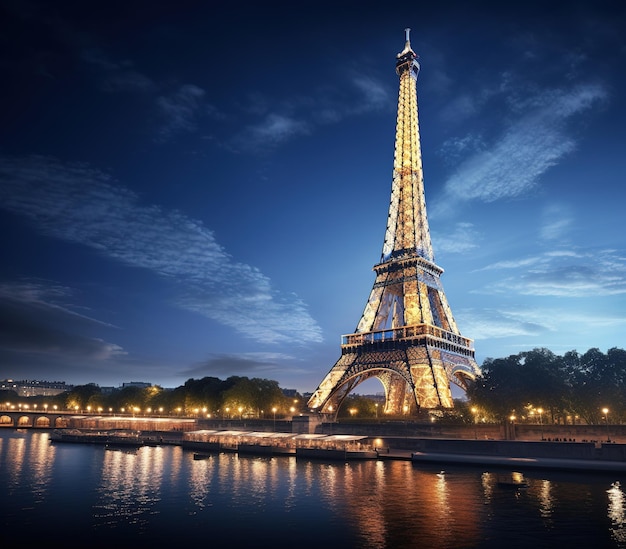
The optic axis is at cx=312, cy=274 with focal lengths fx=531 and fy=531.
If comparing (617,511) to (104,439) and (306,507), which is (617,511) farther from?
(104,439)

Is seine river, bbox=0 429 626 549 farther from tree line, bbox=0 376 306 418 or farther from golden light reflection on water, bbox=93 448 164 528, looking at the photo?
tree line, bbox=0 376 306 418

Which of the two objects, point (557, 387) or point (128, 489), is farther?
point (557, 387)

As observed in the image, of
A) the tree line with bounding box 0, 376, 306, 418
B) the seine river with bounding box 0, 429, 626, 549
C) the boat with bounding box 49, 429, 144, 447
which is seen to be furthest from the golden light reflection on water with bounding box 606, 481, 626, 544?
the tree line with bounding box 0, 376, 306, 418

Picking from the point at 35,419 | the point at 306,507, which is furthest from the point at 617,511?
the point at 35,419

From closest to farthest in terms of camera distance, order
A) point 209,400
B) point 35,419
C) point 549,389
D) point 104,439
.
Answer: point 549,389
point 104,439
point 209,400
point 35,419

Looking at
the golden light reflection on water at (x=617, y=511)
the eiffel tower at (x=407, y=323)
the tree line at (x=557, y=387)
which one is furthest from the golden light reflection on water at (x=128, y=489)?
the tree line at (x=557, y=387)

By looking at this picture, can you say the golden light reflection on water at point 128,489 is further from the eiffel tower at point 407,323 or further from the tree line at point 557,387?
the tree line at point 557,387

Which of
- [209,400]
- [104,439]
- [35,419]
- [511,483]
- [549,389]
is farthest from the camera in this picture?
[35,419]
